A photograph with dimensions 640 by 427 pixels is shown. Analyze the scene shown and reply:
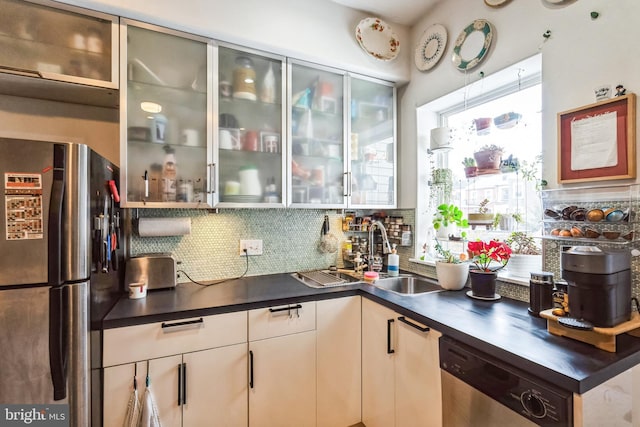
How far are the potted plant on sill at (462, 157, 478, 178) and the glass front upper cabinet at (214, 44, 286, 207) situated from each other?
114 centimetres

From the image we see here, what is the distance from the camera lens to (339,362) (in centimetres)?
167

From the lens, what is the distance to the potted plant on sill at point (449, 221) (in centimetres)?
182

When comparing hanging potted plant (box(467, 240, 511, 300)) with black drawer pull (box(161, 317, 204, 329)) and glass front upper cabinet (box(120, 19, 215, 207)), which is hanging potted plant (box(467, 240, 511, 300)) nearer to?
black drawer pull (box(161, 317, 204, 329))

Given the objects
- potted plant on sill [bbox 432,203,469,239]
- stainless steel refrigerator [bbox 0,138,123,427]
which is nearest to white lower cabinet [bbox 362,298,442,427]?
potted plant on sill [bbox 432,203,469,239]

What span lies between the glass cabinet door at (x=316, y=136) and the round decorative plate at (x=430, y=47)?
0.56 m

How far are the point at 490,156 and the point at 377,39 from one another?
1112 millimetres

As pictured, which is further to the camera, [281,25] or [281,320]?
[281,25]

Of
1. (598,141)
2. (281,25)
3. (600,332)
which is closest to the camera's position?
(600,332)

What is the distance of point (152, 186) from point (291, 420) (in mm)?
1443

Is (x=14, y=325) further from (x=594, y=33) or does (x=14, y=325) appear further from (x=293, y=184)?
(x=594, y=33)

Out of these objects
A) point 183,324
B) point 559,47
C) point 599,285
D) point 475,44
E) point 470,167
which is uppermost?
point 475,44

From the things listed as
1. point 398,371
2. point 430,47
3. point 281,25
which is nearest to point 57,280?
point 398,371

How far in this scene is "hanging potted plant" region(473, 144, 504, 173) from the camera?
1688 millimetres

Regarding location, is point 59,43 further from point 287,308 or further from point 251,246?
point 287,308
